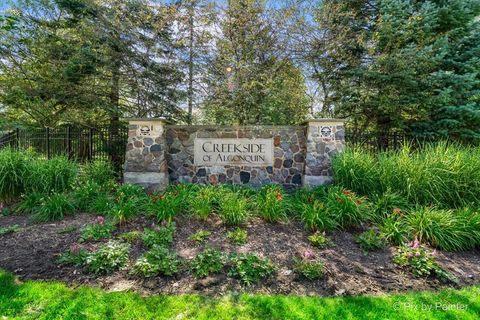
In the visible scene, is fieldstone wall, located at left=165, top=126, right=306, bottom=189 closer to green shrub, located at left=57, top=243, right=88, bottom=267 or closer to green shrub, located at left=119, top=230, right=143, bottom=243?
green shrub, located at left=119, top=230, right=143, bottom=243

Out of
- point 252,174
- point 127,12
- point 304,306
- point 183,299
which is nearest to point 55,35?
point 127,12

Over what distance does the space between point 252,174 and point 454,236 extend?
3473mm

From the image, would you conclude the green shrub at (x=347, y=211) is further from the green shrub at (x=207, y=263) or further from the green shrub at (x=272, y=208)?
the green shrub at (x=207, y=263)

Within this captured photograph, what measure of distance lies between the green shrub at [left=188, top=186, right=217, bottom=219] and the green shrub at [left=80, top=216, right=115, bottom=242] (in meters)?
1.12

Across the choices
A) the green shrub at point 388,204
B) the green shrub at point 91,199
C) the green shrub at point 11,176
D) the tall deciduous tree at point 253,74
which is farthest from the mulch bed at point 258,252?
the tall deciduous tree at point 253,74

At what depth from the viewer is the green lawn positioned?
2.25 m

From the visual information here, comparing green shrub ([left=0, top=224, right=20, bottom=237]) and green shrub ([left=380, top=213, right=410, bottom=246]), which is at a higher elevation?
green shrub ([left=380, top=213, right=410, bottom=246])

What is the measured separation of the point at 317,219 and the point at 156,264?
2.18 metres

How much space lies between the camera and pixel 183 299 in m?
2.44

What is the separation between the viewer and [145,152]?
5539 millimetres

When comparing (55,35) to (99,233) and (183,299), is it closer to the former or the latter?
(99,233)

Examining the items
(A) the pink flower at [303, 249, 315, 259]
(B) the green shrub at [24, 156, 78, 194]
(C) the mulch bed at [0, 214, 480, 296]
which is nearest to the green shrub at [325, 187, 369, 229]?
(C) the mulch bed at [0, 214, 480, 296]

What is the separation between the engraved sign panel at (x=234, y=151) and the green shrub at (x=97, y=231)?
248 centimetres

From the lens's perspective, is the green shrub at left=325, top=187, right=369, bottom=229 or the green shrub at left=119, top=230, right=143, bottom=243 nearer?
the green shrub at left=119, top=230, right=143, bottom=243
